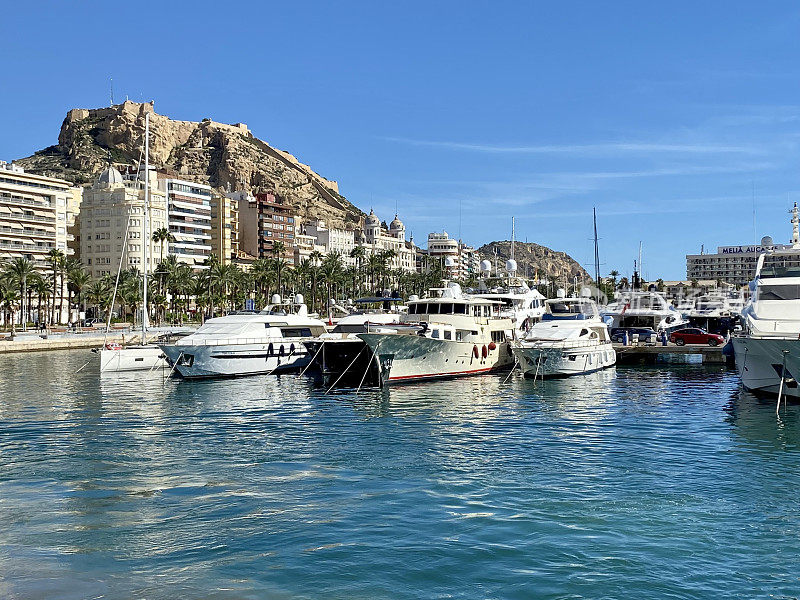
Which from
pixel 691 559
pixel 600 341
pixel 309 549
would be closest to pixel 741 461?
pixel 691 559

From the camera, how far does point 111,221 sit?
15138cm

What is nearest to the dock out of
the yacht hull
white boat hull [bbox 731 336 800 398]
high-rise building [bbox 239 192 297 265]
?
white boat hull [bbox 731 336 800 398]

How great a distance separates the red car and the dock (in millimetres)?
1299

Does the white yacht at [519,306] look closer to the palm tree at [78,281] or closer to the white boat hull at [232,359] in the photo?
the white boat hull at [232,359]

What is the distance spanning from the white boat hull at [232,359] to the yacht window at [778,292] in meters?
27.7

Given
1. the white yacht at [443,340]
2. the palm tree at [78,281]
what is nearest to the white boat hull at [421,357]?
the white yacht at [443,340]

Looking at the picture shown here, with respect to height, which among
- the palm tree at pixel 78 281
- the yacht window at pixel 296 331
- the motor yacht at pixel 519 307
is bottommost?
Result: the yacht window at pixel 296 331

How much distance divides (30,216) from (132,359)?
97.6 meters

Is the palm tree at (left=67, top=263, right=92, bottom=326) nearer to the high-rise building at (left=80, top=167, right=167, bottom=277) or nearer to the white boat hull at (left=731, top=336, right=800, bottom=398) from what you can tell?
the high-rise building at (left=80, top=167, right=167, bottom=277)

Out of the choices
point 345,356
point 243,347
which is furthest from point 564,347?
point 243,347

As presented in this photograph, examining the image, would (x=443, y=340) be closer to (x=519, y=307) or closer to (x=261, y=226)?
(x=519, y=307)

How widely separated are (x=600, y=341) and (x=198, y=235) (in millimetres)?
126599

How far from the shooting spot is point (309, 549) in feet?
49.8

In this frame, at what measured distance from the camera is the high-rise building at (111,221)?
5797 inches
